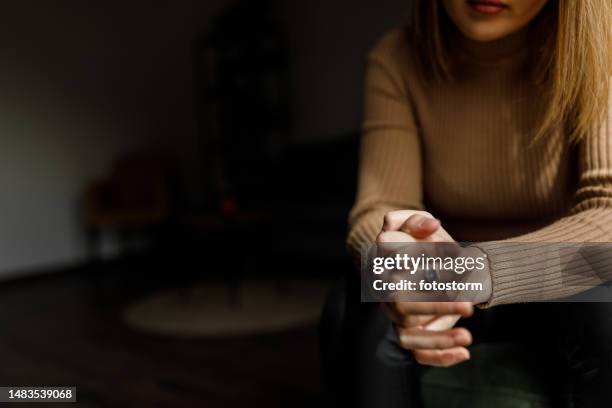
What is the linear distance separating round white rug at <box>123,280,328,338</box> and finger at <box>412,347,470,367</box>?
1975 millimetres

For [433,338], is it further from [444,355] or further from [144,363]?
[144,363]

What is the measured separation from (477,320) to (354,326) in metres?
0.19

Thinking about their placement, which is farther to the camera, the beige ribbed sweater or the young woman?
the beige ribbed sweater

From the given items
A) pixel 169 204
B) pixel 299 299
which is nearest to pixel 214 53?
pixel 169 204

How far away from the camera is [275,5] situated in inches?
203

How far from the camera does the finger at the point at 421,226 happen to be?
0.59 m

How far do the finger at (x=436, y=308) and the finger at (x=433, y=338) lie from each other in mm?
31

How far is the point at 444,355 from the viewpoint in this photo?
0.60 metres

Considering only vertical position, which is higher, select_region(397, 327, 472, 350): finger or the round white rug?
select_region(397, 327, 472, 350): finger

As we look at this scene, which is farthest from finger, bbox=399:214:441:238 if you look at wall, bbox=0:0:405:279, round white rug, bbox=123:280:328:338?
wall, bbox=0:0:405:279

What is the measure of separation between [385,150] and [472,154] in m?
0.13

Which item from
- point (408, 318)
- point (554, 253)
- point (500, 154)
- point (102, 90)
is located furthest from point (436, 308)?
point (102, 90)

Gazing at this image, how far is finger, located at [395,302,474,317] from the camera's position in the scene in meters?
0.54

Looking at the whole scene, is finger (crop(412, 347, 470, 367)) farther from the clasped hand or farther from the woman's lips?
the woman's lips
